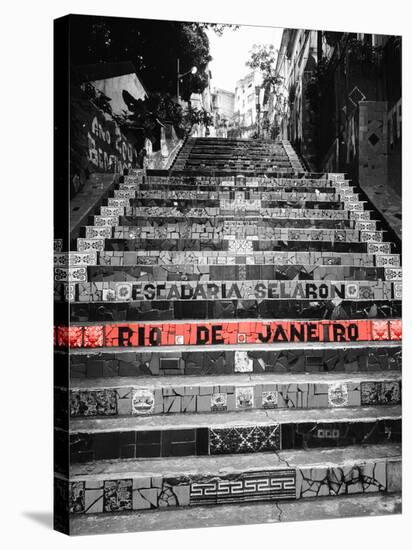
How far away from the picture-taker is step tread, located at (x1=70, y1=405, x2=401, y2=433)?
439 centimetres

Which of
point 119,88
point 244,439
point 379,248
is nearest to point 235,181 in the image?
point 119,88

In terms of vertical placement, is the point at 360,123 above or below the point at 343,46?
below

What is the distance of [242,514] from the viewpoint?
4.54 meters

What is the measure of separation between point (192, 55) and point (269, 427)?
234 centimetres

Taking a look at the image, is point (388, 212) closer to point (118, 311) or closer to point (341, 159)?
point (341, 159)

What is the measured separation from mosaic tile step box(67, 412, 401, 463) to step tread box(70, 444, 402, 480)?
0.03 m

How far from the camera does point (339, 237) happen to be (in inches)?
198

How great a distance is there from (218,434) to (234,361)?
453 mm

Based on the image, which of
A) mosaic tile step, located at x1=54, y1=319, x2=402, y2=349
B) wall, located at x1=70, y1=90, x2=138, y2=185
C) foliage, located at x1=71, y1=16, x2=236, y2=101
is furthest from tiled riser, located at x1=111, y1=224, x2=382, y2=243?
foliage, located at x1=71, y1=16, x2=236, y2=101

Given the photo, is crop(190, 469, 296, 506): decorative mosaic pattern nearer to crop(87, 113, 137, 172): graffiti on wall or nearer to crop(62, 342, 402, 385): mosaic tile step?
crop(62, 342, 402, 385): mosaic tile step

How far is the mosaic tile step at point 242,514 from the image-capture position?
4.32m

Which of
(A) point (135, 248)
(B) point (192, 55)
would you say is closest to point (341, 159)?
(B) point (192, 55)

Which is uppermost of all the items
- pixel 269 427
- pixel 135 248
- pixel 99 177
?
pixel 99 177

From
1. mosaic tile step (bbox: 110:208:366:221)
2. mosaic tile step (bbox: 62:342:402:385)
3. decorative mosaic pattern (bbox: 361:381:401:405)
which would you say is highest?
mosaic tile step (bbox: 110:208:366:221)
